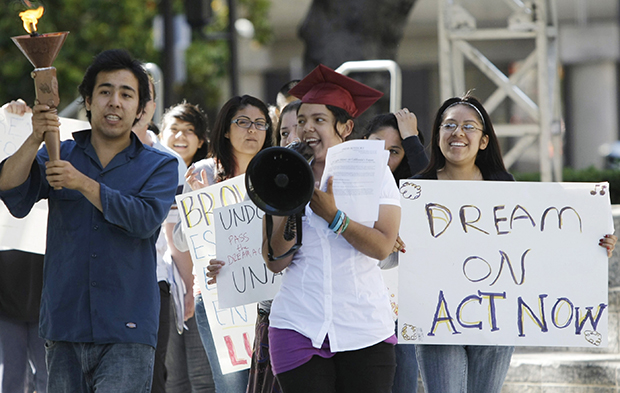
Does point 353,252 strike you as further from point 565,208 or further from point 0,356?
point 0,356

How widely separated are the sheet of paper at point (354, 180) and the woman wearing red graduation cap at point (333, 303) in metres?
0.04

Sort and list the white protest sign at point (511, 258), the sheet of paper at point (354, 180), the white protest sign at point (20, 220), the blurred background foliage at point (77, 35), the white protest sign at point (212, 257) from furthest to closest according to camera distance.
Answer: the blurred background foliage at point (77, 35)
the white protest sign at point (20, 220)
the white protest sign at point (212, 257)
the white protest sign at point (511, 258)
the sheet of paper at point (354, 180)

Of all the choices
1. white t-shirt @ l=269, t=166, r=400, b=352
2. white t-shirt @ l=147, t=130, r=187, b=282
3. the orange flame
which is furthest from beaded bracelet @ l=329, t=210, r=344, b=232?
white t-shirt @ l=147, t=130, r=187, b=282

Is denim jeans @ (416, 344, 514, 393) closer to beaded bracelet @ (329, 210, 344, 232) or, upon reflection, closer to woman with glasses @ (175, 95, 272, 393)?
beaded bracelet @ (329, 210, 344, 232)

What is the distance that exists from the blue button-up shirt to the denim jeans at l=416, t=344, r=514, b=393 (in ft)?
4.14

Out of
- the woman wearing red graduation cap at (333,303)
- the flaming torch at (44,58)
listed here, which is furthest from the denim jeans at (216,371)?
the flaming torch at (44,58)

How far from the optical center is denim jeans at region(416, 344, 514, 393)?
12.2 feet

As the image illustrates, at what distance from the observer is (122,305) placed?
130 inches

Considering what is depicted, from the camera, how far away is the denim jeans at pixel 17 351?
4789 millimetres

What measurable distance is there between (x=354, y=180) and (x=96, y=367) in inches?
49.3

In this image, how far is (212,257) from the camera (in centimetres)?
452

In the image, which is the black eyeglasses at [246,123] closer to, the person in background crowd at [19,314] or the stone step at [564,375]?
the person in background crowd at [19,314]

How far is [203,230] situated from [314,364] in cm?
166

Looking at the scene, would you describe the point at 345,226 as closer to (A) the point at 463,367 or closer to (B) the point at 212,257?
(A) the point at 463,367
